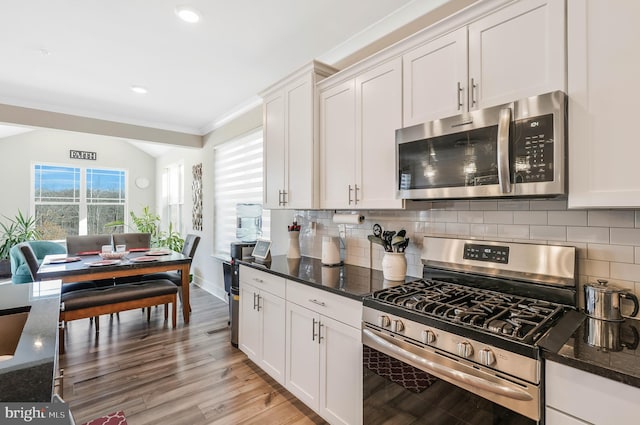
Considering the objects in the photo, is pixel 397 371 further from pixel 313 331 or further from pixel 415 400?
pixel 313 331

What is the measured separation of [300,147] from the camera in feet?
8.52

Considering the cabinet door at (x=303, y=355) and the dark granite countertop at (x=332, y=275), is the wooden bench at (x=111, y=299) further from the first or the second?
the cabinet door at (x=303, y=355)

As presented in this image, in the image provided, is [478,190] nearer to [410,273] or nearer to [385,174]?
[385,174]

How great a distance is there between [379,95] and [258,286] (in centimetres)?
173

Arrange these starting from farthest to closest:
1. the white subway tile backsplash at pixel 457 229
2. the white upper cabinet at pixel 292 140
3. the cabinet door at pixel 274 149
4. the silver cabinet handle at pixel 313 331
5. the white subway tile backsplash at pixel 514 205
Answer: the cabinet door at pixel 274 149 < the white upper cabinet at pixel 292 140 < the silver cabinet handle at pixel 313 331 < the white subway tile backsplash at pixel 457 229 < the white subway tile backsplash at pixel 514 205

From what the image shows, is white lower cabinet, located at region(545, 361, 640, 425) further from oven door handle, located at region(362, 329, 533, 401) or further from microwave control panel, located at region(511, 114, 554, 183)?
microwave control panel, located at region(511, 114, 554, 183)

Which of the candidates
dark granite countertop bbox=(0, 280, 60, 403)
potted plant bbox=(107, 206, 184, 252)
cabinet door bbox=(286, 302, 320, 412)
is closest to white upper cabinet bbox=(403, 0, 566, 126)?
cabinet door bbox=(286, 302, 320, 412)

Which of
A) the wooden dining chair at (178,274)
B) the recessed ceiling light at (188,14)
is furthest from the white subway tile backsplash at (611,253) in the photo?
the wooden dining chair at (178,274)

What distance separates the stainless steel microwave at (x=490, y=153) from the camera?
51.2 inches

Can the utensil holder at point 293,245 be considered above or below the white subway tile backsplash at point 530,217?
below

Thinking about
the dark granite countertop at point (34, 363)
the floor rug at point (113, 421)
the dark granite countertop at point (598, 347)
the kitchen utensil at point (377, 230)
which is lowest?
the floor rug at point (113, 421)

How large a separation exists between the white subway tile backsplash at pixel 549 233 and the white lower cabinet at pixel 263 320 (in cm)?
160

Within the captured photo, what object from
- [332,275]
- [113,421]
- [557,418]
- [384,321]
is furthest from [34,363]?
[332,275]

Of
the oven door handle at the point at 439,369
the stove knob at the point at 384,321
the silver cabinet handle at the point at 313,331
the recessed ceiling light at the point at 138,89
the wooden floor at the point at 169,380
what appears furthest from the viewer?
the recessed ceiling light at the point at 138,89
